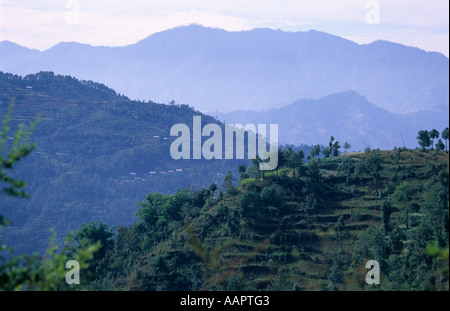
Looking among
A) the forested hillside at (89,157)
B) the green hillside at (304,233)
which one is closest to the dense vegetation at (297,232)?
the green hillside at (304,233)

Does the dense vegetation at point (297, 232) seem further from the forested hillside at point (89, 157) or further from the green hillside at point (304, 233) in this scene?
the forested hillside at point (89, 157)

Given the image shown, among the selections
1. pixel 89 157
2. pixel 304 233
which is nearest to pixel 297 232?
pixel 304 233

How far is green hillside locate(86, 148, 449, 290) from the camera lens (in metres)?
17.6

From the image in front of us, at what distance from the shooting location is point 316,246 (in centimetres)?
2028

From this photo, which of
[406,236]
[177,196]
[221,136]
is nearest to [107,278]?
[177,196]

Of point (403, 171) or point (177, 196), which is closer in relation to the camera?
point (403, 171)

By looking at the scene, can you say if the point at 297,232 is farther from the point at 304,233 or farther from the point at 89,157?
the point at 89,157

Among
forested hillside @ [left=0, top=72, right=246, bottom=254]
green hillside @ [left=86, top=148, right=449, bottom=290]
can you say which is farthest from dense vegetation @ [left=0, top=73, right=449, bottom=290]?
forested hillside @ [left=0, top=72, right=246, bottom=254]

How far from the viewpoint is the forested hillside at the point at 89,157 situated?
66.3 metres

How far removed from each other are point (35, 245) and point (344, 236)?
4104cm

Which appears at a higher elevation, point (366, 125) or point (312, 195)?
point (366, 125)

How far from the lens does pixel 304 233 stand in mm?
20875

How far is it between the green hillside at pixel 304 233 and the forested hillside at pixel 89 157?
39.7m
